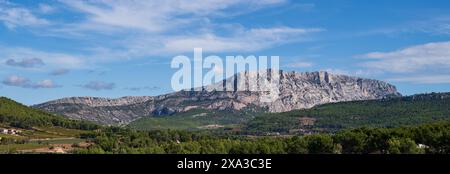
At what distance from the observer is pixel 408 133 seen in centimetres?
13575

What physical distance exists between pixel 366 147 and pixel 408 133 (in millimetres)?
11204

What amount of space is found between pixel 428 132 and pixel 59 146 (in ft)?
417
